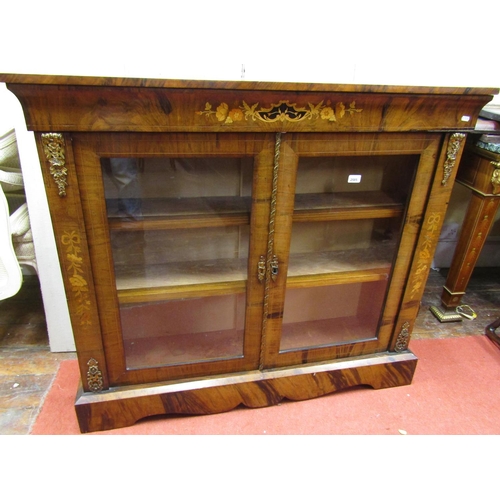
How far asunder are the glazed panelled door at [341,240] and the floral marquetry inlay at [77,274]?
1.46ft

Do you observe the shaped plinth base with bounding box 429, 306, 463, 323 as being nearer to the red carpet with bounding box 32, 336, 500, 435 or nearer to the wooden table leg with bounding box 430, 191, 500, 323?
the wooden table leg with bounding box 430, 191, 500, 323

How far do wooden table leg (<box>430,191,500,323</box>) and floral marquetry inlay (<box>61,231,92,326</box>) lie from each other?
Result: 1.27 meters

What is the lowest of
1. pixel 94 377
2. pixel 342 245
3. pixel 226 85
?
pixel 94 377

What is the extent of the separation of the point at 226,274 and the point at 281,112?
43 centimetres

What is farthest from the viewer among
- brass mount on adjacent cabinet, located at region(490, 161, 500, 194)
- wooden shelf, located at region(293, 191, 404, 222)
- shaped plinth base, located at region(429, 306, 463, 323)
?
shaped plinth base, located at region(429, 306, 463, 323)

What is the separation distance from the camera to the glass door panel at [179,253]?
0.87 metres

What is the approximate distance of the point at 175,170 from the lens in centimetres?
87

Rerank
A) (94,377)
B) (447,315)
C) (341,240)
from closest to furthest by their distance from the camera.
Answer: (94,377) → (341,240) → (447,315)

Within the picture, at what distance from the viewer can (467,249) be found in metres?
1.42

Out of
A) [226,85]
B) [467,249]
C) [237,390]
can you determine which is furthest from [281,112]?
[467,249]

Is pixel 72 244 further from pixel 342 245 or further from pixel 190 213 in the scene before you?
pixel 342 245

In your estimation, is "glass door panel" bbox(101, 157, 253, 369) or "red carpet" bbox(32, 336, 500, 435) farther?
"red carpet" bbox(32, 336, 500, 435)

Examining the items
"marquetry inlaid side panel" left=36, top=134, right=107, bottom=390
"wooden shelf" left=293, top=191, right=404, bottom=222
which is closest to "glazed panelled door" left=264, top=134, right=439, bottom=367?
"wooden shelf" left=293, top=191, right=404, bottom=222

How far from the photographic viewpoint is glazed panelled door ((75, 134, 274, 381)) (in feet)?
2.68
